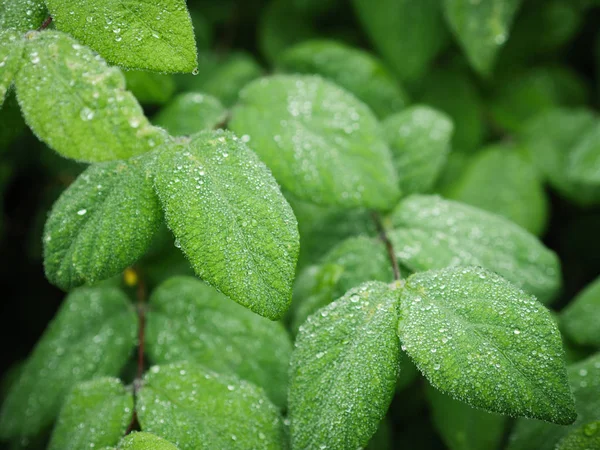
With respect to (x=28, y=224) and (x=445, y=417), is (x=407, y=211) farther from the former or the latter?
(x=28, y=224)

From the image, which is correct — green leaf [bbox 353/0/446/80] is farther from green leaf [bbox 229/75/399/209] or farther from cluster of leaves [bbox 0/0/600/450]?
green leaf [bbox 229/75/399/209]

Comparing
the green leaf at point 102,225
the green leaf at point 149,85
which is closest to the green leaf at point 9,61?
the green leaf at point 102,225

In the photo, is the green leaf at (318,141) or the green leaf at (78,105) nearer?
the green leaf at (78,105)

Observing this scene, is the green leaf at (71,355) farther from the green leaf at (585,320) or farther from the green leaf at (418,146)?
the green leaf at (585,320)

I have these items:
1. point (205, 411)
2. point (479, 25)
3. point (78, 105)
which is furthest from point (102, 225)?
point (479, 25)

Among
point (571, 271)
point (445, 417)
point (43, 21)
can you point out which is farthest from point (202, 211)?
point (571, 271)

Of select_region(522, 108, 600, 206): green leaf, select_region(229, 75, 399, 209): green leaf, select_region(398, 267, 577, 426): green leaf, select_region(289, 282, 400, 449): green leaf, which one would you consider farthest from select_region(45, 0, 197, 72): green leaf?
select_region(522, 108, 600, 206): green leaf

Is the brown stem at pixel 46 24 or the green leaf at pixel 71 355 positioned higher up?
the brown stem at pixel 46 24
